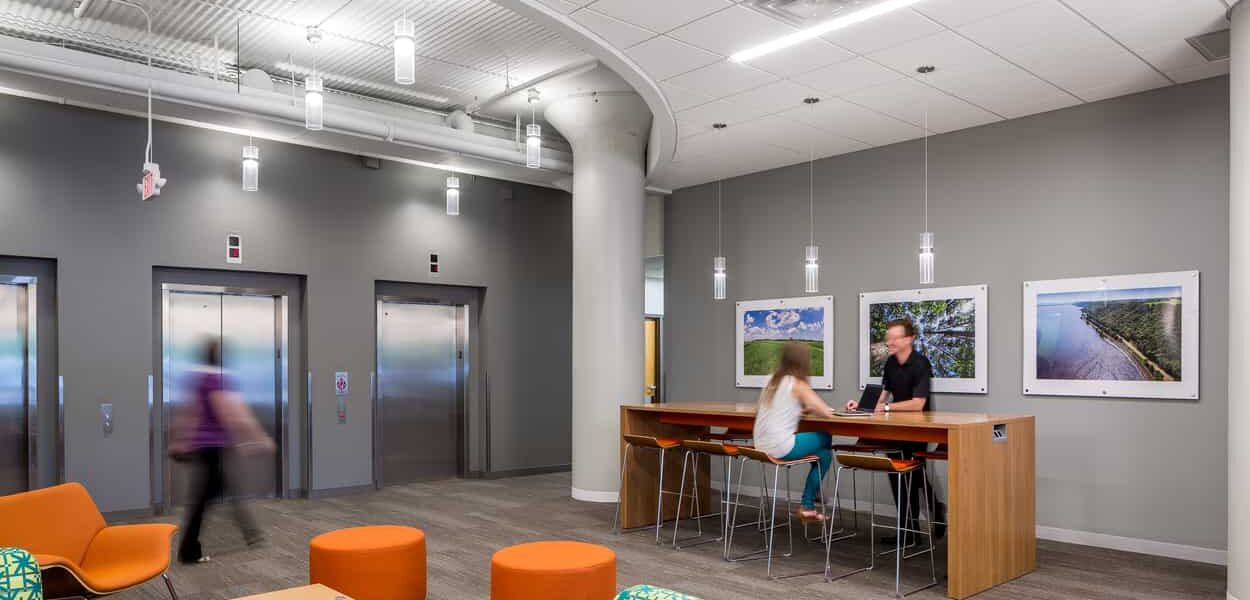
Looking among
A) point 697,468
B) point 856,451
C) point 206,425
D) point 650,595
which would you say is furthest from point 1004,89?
point 206,425

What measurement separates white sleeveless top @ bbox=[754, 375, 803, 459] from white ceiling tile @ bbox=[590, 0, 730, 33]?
2392 millimetres

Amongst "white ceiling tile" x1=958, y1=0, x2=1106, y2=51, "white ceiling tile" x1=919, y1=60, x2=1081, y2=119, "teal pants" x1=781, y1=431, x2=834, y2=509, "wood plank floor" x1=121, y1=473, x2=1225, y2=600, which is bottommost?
"wood plank floor" x1=121, y1=473, x2=1225, y2=600

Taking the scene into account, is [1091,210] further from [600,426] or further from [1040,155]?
[600,426]

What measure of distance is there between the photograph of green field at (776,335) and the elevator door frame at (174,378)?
15.3 ft

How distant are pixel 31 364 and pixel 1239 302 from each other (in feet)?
28.5

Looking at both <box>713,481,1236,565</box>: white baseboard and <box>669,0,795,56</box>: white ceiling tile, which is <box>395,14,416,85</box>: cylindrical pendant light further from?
<box>713,481,1236,565</box>: white baseboard

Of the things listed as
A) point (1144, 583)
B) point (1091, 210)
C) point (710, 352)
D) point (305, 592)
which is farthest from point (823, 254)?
point (305, 592)

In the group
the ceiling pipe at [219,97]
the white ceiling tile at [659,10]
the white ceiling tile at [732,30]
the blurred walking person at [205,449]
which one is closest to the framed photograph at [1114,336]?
the white ceiling tile at [732,30]

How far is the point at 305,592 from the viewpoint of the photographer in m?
A: 3.83

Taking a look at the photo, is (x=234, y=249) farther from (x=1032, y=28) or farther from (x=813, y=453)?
(x=1032, y=28)

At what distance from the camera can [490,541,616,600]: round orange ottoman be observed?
165 inches

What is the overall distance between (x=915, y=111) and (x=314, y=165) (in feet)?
18.9

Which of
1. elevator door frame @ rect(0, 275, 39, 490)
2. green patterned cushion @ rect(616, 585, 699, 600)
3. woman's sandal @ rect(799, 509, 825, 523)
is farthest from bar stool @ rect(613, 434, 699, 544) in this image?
elevator door frame @ rect(0, 275, 39, 490)

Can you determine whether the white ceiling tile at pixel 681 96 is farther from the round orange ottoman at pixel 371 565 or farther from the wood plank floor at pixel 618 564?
the round orange ottoman at pixel 371 565
